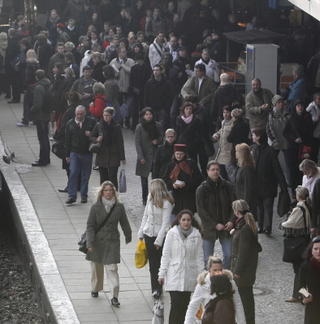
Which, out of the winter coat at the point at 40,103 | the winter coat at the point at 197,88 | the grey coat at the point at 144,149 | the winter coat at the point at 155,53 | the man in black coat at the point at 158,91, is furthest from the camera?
the winter coat at the point at 155,53

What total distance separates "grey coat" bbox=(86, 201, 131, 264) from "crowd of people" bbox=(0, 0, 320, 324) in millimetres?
12

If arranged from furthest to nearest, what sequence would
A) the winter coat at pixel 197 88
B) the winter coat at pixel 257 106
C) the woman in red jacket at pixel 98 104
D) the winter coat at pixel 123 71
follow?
the winter coat at pixel 123 71, the winter coat at pixel 197 88, the woman in red jacket at pixel 98 104, the winter coat at pixel 257 106

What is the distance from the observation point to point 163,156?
18594 mm

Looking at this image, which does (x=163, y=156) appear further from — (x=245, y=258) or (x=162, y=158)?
(x=245, y=258)

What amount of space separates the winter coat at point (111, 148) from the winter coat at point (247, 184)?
3.31 m

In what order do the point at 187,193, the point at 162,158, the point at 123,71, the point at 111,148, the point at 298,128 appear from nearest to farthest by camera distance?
the point at 187,193, the point at 162,158, the point at 111,148, the point at 298,128, the point at 123,71

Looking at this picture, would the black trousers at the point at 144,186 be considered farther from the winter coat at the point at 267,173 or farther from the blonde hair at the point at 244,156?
the blonde hair at the point at 244,156

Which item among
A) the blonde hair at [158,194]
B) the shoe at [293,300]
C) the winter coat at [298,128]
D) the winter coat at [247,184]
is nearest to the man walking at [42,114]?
the winter coat at [298,128]

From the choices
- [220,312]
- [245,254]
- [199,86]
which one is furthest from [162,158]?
[220,312]

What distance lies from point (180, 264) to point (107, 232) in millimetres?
1895

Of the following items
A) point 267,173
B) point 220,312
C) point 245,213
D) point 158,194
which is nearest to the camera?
point 220,312

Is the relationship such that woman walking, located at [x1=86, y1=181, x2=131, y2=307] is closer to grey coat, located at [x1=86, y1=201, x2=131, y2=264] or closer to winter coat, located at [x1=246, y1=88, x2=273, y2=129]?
grey coat, located at [x1=86, y1=201, x2=131, y2=264]

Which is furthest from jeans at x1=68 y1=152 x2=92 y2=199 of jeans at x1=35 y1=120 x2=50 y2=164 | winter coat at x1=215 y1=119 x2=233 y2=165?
jeans at x1=35 y1=120 x2=50 y2=164

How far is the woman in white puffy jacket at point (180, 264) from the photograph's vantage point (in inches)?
548
